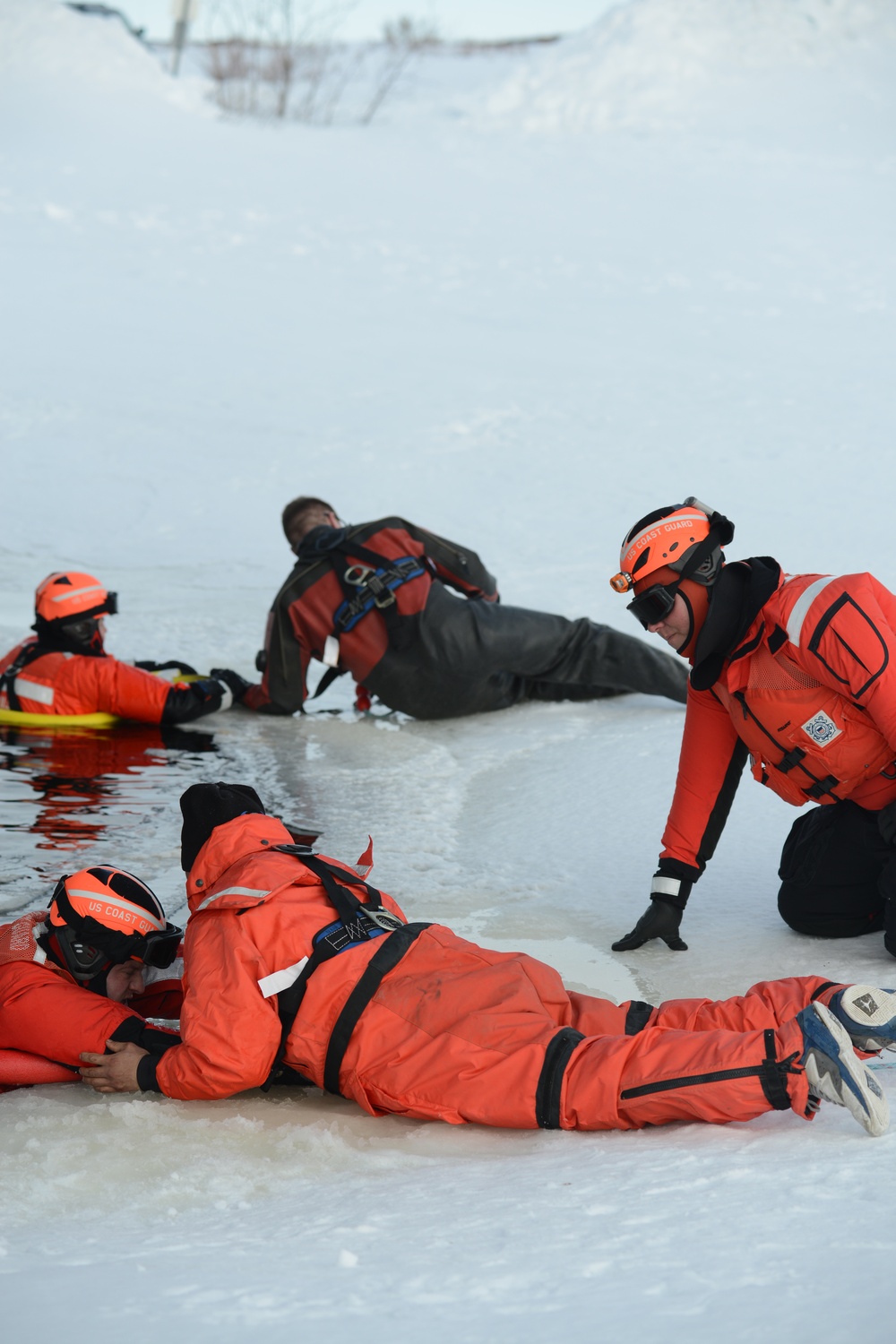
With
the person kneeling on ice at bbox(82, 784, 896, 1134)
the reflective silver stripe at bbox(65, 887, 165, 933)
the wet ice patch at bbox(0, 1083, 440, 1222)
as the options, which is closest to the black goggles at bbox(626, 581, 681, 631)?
the person kneeling on ice at bbox(82, 784, 896, 1134)

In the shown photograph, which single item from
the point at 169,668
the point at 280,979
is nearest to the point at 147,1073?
the point at 280,979

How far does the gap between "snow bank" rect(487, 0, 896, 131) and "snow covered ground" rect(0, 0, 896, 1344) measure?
69mm

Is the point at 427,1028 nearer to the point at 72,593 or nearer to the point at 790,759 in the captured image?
the point at 790,759

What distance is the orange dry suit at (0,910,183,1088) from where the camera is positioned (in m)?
2.55

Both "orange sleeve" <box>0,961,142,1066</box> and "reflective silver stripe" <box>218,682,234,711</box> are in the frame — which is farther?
"reflective silver stripe" <box>218,682,234,711</box>

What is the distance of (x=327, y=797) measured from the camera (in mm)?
4332

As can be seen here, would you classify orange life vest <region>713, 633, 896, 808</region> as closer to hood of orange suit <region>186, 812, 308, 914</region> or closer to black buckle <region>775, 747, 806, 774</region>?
black buckle <region>775, 747, 806, 774</region>

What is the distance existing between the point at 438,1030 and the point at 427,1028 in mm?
21

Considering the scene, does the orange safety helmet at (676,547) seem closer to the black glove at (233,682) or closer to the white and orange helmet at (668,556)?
the white and orange helmet at (668,556)

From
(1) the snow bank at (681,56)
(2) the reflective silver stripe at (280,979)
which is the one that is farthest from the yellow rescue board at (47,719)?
(1) the snow bank at (681,56)

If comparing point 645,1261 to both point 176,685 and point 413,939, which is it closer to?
point 413,939

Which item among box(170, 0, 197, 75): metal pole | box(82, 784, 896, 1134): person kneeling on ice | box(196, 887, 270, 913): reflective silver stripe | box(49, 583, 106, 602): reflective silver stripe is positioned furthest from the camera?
box(170, 0, 197, 75): metal pole

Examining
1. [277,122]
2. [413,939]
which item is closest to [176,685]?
[413,939]

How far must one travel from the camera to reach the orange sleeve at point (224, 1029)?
2.28 meters
